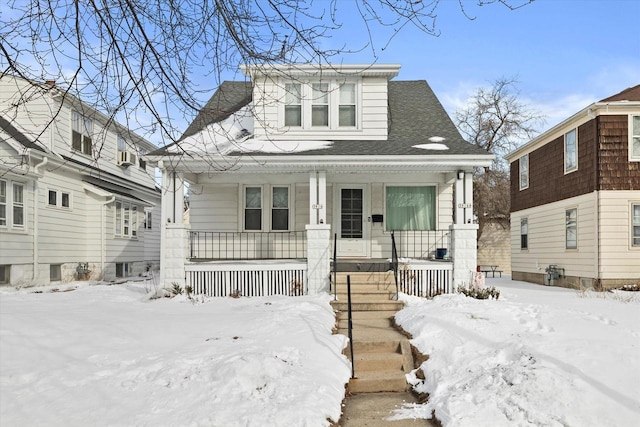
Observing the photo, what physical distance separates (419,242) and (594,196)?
17.9 ft

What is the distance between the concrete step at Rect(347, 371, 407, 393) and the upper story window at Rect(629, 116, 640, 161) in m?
11.5

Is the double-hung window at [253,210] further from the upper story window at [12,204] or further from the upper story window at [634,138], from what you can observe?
the upper story window at [634,138]

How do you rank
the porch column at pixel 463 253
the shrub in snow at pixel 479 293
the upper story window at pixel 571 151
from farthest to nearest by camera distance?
1. the upper story window at pixel 571 151
2. the porch column at pixel 463 253
3. the shrub in snow at pixel 479 293

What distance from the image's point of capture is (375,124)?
12.7 meters

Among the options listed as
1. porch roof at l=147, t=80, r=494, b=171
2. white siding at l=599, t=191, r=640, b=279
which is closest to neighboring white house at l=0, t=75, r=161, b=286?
porch roof at l=147, t=80, r=494, b=171

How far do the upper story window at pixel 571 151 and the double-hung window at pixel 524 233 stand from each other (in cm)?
407

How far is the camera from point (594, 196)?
46.1ft

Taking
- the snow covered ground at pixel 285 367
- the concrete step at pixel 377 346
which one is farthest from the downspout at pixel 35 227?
the concrete step at pixel 377 346

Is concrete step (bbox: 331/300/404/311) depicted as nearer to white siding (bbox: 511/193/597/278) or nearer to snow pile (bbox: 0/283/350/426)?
snow pile (bbox: 0/283/350/426)

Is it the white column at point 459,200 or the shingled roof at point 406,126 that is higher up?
the shingled roof at point 406,126

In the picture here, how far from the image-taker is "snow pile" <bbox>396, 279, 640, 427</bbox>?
457 cm

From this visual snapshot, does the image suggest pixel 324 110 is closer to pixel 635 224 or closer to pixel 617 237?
pixel 617 237

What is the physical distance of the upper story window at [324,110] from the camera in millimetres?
12688

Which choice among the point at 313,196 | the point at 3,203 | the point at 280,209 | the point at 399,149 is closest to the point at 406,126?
the point at 399,149
